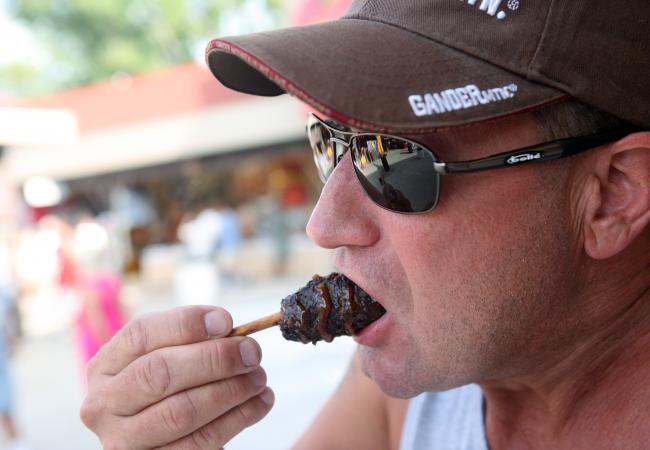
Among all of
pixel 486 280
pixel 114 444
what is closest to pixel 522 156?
pixel 486 280

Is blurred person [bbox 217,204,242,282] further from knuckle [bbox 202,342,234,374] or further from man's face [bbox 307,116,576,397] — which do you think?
man's face [bbox 307,116,576,397]

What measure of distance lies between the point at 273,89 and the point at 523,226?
0.76 meters

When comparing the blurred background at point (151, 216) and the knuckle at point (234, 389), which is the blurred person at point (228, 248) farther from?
the knuckle at point (234, 389)

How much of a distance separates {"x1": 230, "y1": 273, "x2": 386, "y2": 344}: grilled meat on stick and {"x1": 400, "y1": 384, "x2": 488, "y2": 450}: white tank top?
1.19ft

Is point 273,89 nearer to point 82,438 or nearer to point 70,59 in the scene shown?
point 82,438

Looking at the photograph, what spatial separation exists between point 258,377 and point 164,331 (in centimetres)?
27

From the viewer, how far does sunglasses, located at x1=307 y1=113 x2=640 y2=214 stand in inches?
54.2

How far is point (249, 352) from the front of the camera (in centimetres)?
158

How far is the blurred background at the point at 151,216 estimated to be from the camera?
8.24 m

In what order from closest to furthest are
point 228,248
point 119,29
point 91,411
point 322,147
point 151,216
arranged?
point 91,411 → point 322,147 → point 228,248 → point 151,216 → point 119,29

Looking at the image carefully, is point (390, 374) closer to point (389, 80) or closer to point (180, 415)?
point (180, 415)

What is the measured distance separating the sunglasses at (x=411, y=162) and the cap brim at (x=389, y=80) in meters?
0.12

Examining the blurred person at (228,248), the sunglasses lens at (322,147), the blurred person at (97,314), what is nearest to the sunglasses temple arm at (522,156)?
the sunglasses lens at (322,147)

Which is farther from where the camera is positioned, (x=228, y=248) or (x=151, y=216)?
(x=151, y=216)
